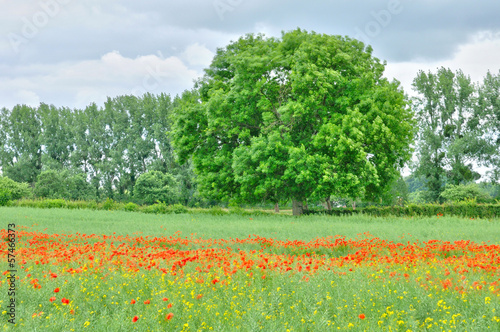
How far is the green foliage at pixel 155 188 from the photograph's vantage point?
5162cm

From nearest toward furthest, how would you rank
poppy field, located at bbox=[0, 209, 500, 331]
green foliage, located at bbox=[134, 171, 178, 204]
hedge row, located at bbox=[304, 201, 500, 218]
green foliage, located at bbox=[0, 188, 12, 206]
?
poppy field, located at bbox=[0, 209, 500, 331] → hedge row, located at bbox=[304, 201, 500, 218] → green foliage, located at bbox=[0, 188, 12, 206] → green foliage, located at bbox=[134, 171, 178, 204]

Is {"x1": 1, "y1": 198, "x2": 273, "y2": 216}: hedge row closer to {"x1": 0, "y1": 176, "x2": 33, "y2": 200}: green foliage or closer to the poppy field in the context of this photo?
{"x1": 0, "y1": 176, "x2": 33, "y2": 200}: green foliage

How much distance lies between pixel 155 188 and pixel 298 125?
1144 inches

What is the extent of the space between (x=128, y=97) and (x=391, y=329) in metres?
63.4

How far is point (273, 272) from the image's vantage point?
846 cm

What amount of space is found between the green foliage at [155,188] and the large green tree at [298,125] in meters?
22.9

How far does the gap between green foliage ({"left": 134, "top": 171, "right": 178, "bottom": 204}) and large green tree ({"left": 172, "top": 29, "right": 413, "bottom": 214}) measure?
22.9m

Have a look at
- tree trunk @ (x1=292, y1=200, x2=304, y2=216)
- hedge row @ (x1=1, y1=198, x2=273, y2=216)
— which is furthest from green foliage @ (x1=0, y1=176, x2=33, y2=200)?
tree trunk @ (x1=292, y1=200, x2=304, y2=216)

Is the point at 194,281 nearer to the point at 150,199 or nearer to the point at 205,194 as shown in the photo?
the point at 205,194

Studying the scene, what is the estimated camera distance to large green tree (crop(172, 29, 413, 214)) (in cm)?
2391

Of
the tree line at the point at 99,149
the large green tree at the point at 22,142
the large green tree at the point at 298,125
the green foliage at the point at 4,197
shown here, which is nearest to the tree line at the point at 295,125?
the large green tree at the point at 298,125

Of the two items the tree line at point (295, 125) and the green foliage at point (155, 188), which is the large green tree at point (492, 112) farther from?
the green foliage at point (155, 188)

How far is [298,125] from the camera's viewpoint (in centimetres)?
2742

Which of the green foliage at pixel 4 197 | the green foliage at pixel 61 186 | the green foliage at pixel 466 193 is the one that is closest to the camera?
the green foliage at pixel 4 197
